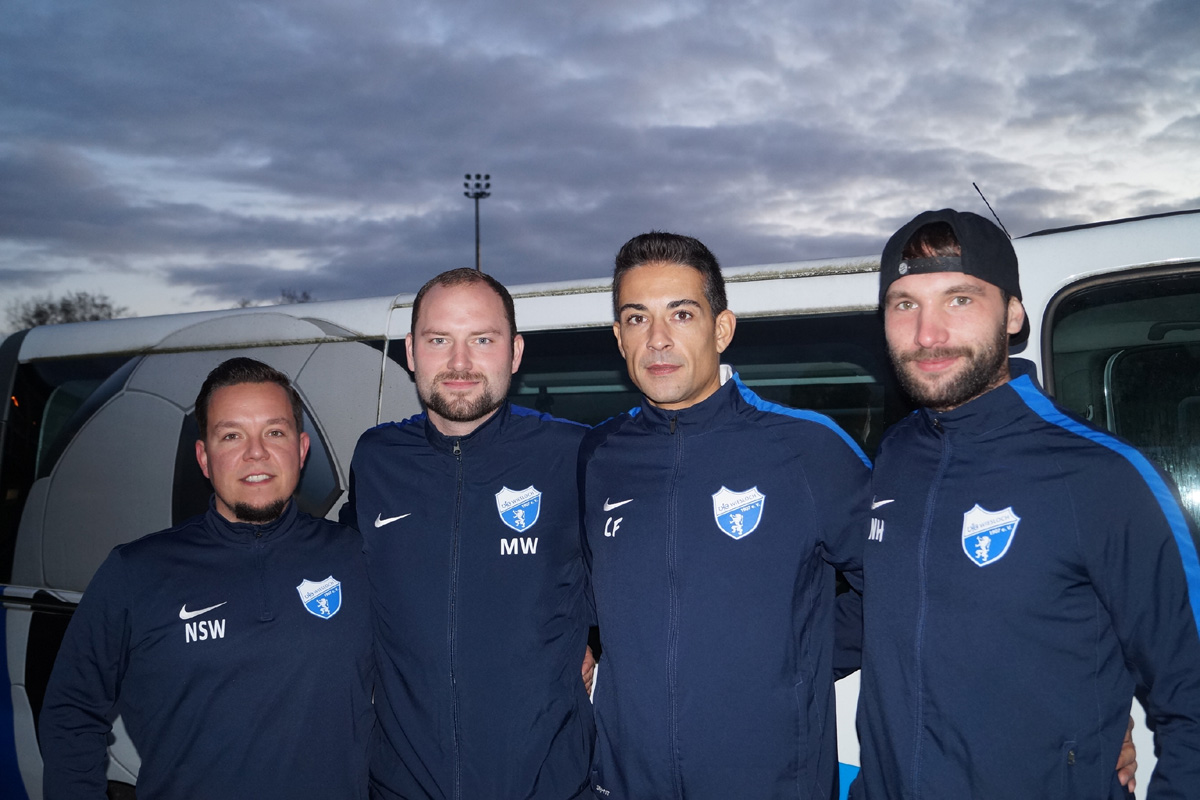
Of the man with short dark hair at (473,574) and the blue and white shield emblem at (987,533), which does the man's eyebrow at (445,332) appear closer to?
the man with short dark hair at (473,574)

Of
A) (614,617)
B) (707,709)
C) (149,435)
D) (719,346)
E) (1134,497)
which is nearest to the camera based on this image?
(1134,497)

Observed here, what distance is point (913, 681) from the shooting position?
1.81m

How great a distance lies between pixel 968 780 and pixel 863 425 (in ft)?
3.33

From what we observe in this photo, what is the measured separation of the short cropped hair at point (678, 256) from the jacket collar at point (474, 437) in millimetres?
521

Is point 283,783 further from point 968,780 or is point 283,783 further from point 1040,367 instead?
point 1040,367

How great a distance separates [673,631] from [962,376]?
0.95 metres

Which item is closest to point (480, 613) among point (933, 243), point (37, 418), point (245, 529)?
point (245, 529)

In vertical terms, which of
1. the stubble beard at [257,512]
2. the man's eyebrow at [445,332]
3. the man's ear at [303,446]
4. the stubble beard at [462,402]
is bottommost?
the stubble beard at [257,512]

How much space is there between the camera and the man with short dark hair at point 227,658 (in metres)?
2.08

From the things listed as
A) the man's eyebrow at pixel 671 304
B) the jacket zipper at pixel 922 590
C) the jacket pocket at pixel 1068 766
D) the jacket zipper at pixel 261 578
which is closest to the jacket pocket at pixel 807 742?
the jacket zipper at pixel 922 590

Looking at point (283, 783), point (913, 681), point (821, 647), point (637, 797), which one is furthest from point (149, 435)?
point (913, 681)

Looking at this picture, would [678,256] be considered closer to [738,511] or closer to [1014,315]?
[738,511]

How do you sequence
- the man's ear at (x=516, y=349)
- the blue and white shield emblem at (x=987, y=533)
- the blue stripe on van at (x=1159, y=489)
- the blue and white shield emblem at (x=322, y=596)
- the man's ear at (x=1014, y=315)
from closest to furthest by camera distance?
1. the blue stripe on van at (x=1159, y=489)
2. the blue and white shield emblem at (x=987, y=533)
3. the man's ear at (x=1014, y=315)
4. the blue and white shield emblem at (x=322, y=596)
5. the man's ear at (x=516, y=349)

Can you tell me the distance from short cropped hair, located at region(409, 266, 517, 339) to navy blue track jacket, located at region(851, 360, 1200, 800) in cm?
133
